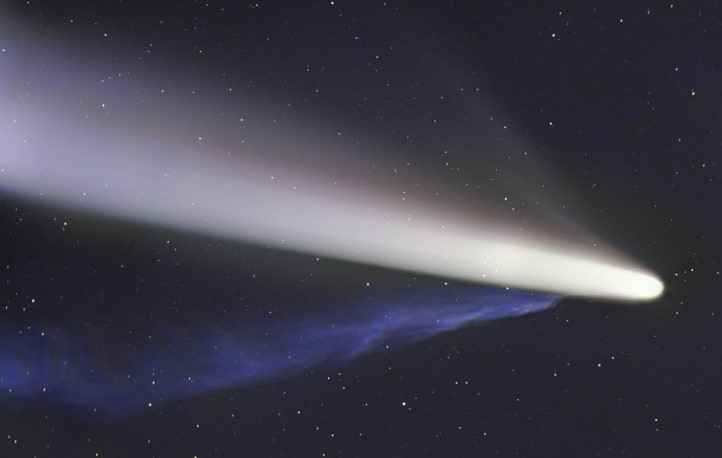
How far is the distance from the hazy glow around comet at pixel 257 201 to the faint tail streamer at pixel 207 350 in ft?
0.09

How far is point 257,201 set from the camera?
59 centimetres

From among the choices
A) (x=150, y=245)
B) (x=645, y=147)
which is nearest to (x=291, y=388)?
(x=150, y=245)

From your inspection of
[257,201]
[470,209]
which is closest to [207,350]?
[257,201]

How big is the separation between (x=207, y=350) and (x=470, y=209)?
0.89 ft

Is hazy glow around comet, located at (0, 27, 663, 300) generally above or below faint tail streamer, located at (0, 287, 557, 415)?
above

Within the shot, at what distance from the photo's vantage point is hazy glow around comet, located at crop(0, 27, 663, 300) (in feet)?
1.59

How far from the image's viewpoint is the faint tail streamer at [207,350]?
0.52 meters

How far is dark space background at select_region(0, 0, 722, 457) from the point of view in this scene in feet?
1.48

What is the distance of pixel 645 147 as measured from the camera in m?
0.46

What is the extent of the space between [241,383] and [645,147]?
0.37 m

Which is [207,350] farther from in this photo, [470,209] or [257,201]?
[470,209]

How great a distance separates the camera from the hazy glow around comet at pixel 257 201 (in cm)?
49

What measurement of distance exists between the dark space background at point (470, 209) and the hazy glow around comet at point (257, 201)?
2cm

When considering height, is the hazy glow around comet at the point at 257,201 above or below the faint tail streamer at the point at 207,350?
above
